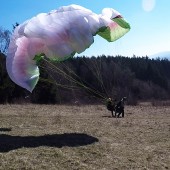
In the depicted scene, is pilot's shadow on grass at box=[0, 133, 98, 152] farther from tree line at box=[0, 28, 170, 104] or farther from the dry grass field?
tree line at box=[0, 28, 170, 104]

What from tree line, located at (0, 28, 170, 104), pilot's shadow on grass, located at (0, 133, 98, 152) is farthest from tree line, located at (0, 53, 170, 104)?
pilot's shadow on grass, located at (0, 133, 98, 152)

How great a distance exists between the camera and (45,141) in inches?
497

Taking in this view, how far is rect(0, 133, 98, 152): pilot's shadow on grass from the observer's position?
38.4 feet

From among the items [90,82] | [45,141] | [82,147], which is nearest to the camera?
[82,147]

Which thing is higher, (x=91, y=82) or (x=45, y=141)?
(x=91, y=82)

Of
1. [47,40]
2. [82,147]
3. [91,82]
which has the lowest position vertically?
[82,147]

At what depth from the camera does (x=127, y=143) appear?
44.7 ft

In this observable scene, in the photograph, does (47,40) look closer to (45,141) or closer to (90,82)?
(45,141)

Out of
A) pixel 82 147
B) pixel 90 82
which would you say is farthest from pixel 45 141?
pixel 90 82

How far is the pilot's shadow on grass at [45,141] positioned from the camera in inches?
461

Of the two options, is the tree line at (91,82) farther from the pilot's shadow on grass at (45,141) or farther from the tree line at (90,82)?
the pilot's shadow on grass at (45,141)

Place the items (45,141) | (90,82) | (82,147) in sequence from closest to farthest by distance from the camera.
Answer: (82,147)
(45,141)
(90,82)

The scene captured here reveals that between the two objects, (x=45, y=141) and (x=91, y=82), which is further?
(x=91, y=82)

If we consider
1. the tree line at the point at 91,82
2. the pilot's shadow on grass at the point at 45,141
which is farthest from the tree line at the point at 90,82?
the pilot's shadow on grass at the point at 45,141
